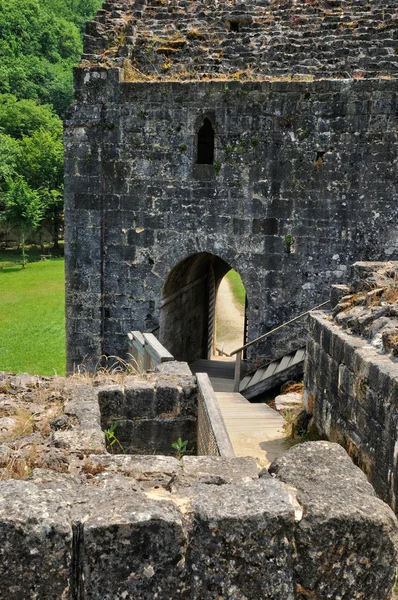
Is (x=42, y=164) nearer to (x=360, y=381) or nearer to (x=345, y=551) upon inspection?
(x=360, y=381)

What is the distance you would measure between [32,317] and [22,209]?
14.5 m

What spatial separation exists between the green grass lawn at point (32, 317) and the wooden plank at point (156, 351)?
774 cm

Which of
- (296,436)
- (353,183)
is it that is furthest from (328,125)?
(296,436)

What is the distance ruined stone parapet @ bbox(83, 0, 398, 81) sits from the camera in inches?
420

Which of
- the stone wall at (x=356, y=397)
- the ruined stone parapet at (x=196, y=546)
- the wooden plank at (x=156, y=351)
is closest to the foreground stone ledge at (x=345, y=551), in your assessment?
the ruined stone parapet at (x=196, y=546)

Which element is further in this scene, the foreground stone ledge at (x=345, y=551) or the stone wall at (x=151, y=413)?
the stone wall at (x=151, y=413)

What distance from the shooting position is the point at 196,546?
8.81ft

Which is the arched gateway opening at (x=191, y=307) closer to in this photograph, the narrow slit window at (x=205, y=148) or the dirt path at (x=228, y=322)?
the narrow slit window at (x=205, y=148)

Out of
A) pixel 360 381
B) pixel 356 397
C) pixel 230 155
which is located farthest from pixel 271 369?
pixel 360 381

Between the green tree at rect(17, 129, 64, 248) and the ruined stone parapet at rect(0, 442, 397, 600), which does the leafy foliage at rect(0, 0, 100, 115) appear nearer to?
the green tree at rect(17, 129, 64, 248)

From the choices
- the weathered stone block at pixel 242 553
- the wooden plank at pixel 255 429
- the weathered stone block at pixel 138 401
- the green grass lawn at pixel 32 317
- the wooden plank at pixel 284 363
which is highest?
the weathered stone block at pixel 242 553

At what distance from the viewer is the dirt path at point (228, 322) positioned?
20.9 m

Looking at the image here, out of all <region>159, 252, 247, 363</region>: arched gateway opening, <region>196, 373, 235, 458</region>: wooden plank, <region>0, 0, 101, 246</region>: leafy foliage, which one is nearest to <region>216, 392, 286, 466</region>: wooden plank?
<region>196, 373, 235, 458</region>: wooden plank

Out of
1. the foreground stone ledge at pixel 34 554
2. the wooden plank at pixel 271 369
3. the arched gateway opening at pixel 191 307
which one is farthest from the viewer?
the arched gateway opening at pixel 191 307
